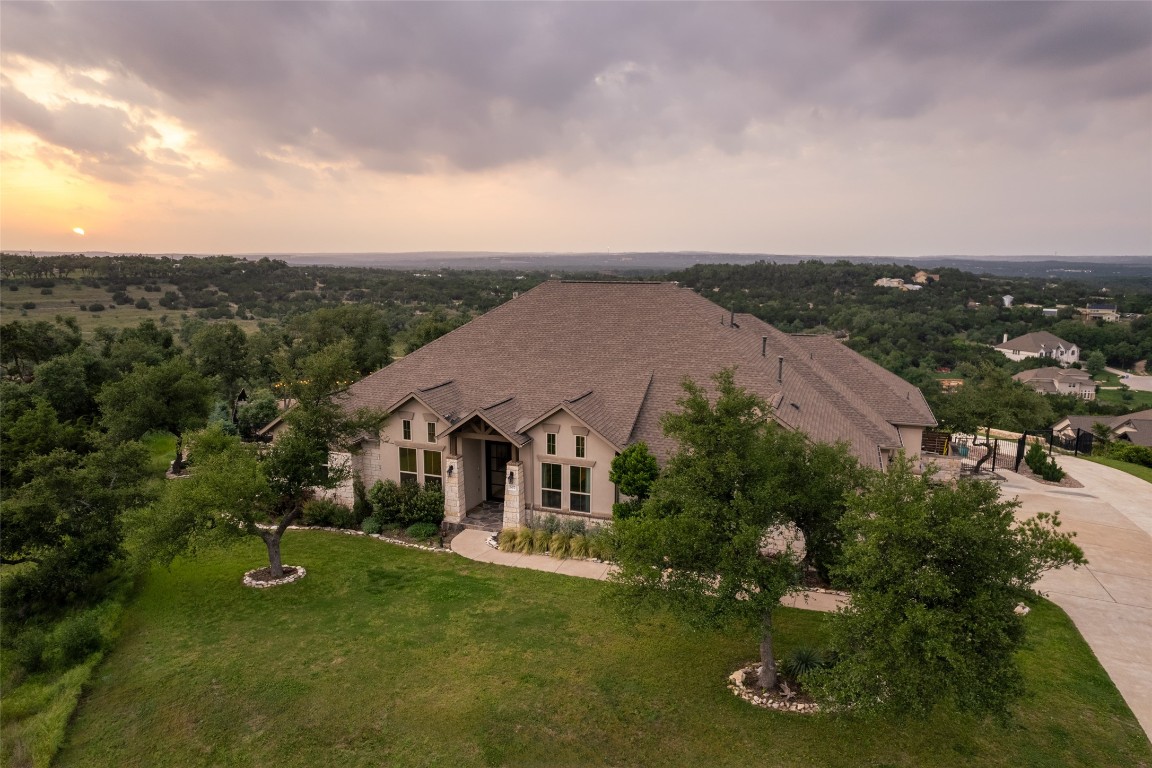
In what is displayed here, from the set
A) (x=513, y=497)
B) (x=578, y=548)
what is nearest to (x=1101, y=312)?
(x=578, y=548)

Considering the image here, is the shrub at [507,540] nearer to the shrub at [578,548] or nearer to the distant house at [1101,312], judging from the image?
the shrub at [578,548]

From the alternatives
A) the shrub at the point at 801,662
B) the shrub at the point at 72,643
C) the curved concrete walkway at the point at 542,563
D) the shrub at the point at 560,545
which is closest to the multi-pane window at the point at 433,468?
the curved concrete walkway at the point at 542,563

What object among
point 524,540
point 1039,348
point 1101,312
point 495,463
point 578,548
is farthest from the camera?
point 1101,312

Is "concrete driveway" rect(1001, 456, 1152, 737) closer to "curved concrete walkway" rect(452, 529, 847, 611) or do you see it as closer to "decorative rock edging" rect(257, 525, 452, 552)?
"curved concrete walkway" rect(452, 529, 847, 611)

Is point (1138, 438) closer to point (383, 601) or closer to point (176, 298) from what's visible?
point (383, 601)

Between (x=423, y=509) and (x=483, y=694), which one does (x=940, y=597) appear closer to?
(x=483, y=694)
